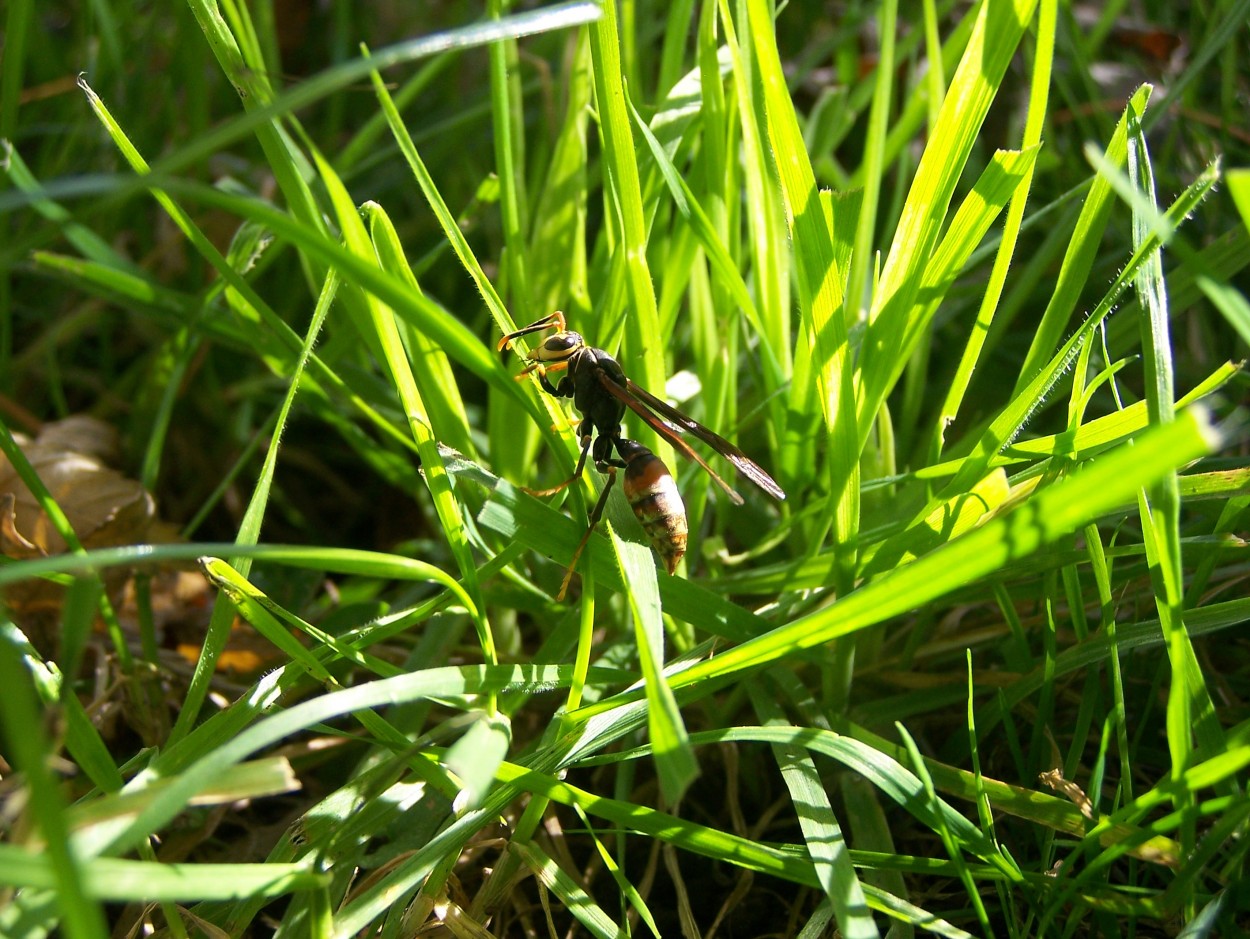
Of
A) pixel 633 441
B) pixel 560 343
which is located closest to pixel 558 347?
pixel 560 343

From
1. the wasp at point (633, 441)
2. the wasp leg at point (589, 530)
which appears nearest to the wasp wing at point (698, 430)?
the wasp at point (633, 441)

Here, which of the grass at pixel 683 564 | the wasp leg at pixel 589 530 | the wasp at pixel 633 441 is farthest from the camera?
the wasp at pixel 633 441

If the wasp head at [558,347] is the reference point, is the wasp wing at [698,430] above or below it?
below

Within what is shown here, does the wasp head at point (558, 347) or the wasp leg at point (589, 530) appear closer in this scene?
the wasp leg at point (589, 530)

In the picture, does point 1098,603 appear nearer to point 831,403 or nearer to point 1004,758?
point 1004,758

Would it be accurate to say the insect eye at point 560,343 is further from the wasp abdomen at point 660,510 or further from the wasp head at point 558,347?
the wasp abdomen at point 660,510

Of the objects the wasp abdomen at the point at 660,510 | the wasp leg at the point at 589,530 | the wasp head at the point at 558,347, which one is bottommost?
the wasp abdomen at the point at 660,510

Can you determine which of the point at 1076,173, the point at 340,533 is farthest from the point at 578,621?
the point at 1076,173

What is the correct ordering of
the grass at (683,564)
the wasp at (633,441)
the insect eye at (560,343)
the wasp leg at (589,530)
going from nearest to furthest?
the grass at (683,564)
the wasp leg at (589,530)
the wasp at (633,441)
the insect eye at (560,343)

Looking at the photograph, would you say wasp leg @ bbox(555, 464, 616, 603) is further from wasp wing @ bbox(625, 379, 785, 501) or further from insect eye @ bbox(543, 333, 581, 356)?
insect eye @ bbox(543, 333, 581, 356)
